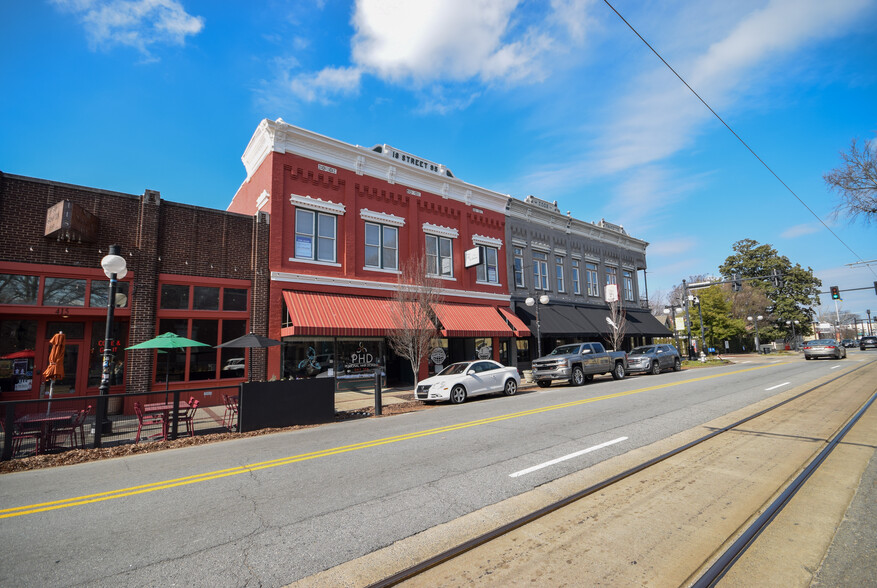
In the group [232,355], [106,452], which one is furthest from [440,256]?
[106,452]

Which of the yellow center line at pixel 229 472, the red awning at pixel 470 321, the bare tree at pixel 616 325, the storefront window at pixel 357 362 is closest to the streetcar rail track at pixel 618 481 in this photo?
the yellow center line at pixel 229 472

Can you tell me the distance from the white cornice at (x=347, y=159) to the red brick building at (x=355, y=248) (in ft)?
0.15

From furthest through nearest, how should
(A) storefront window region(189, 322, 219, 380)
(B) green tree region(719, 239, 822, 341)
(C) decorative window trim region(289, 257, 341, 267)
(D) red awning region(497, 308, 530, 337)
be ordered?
(B) green tree region(719, 239, 822, 341) < (D) red awning region(497, 308, 530, 337) < (C) decorative window trim region(289, 257, 341, 267) < (A) storefront window region(189, 322, 219, 380)

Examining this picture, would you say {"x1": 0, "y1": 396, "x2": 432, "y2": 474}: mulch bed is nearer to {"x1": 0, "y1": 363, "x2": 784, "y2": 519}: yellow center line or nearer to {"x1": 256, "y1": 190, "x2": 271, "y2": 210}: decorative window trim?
{"x1": 0, "y1": 363, "x2": 784, "y2": 519}: yellow center line

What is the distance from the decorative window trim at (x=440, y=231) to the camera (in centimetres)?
2177

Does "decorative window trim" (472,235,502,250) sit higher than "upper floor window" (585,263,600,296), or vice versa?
"decorative window trim" (472,235,502,250)

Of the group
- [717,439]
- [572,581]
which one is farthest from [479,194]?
[572,581]

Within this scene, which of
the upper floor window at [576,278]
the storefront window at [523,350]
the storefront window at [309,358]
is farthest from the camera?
the upper floor window at [576,278]

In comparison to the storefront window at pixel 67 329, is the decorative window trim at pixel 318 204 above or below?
above

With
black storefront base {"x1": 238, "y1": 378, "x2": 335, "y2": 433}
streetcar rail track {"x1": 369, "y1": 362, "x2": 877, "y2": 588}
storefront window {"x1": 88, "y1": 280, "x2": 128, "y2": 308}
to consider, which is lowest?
streetcar rail track {"x1": 369, "y1": 362, "x2": 877, "y2": 588}

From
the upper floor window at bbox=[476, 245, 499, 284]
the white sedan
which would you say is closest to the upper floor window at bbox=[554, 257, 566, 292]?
the upper floor window at bbox=[476, 245, 499, 284]

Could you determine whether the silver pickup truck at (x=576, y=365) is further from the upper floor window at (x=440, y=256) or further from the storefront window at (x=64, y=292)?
the storefront window at (x=64, y=292)

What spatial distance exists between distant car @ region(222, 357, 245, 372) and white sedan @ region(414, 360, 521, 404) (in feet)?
21.3

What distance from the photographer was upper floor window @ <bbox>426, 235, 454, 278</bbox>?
71.4 feet
